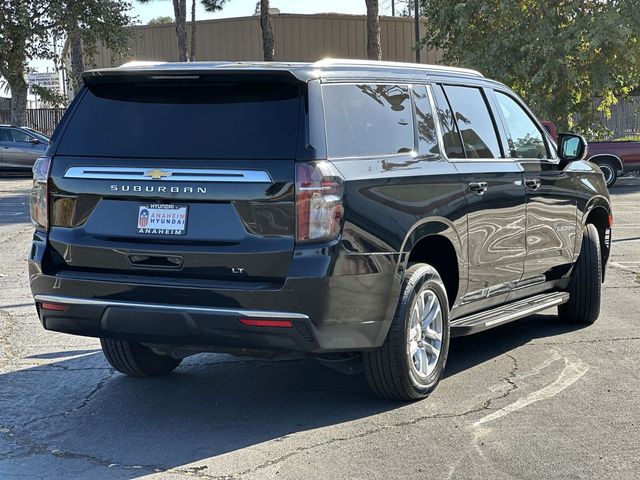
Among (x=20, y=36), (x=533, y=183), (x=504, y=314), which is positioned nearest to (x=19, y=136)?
(x=20, y=36)

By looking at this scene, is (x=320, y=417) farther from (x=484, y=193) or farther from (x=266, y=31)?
(x=266, y=31)

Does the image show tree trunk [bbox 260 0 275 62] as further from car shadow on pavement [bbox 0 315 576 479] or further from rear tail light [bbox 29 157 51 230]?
rear tail light [bbox 29 157 51 230]

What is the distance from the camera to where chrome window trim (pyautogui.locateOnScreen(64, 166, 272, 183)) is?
5160mm

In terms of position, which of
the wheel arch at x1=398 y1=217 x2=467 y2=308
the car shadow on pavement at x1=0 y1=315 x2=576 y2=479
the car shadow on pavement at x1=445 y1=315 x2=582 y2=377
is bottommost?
the car shadow on pavement at x1=445 y1=315 x2=582 y2=377

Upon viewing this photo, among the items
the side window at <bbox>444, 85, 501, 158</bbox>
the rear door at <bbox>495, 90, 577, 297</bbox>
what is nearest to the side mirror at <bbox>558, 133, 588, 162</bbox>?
the rear door at <bbox>495, 90, 577, 297</bbox>

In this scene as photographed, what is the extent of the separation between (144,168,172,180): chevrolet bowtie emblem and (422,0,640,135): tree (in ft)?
70.2

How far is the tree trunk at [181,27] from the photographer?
40.9m

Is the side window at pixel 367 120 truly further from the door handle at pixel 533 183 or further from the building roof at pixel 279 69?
the door handle at pixel 533 183

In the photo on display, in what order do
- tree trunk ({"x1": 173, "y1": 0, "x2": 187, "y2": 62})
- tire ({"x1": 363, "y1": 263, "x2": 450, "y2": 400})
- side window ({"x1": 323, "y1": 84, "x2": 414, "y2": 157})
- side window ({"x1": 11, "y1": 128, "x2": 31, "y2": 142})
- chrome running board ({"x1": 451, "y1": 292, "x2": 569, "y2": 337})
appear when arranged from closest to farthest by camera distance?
side window ({"x1": 323, "y1": 84, "x2": 414, "y2": 157}), tire ({"x1": 363, "y1": 263, "x2": 450, "y2": 400}), chrome running board ({"x1": 451, "y1": 292, "x2": 569, "y2": 337}), side window ({"x1": 11, "y1": 128, "x2": 31, "y2": 142}), tree trunk ({"x1": 173, "y1": 0, "x2": 187, "y2": 62})

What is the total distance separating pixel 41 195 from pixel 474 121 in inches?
118

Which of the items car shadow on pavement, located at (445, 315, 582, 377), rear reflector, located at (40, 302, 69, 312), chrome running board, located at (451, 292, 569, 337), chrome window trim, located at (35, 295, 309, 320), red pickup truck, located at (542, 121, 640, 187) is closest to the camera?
chrome window trim, located at (35, 295, 309, 320)

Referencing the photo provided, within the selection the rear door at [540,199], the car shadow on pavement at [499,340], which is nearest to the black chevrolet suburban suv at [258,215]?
the car shadow on pavement at [499,340]

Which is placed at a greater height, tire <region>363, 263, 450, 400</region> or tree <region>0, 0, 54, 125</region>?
tree <region>0, 0, 54, 125</region>

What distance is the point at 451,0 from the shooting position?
27781 millimetres
